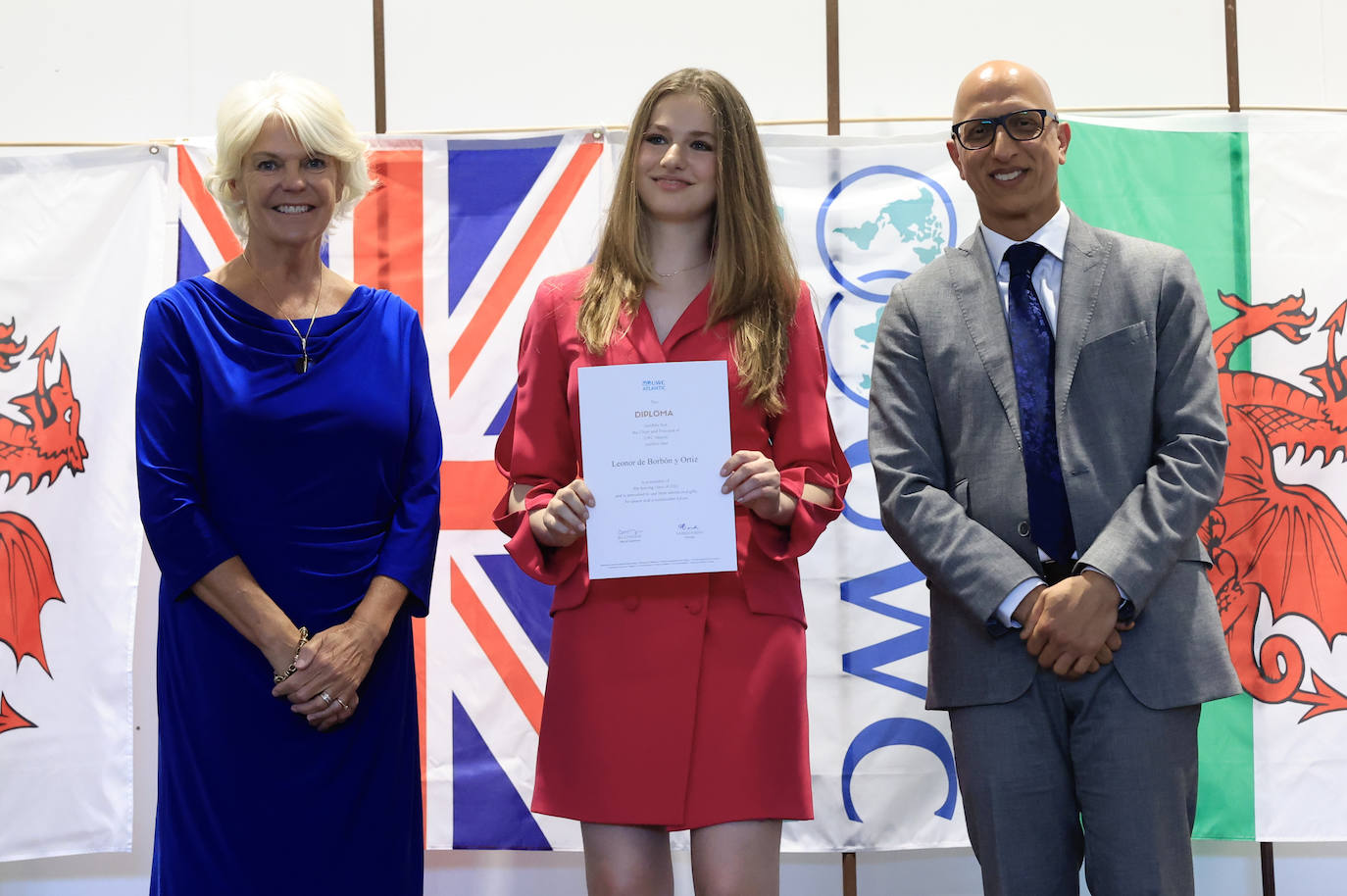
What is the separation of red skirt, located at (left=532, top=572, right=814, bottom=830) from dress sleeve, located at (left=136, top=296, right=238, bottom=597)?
0.65 m

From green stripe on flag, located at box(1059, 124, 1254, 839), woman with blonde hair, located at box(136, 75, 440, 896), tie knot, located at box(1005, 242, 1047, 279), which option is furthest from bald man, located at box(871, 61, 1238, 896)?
green stripe on flag, located at box(1059, 124, 1254, 839)

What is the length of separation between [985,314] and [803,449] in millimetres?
443

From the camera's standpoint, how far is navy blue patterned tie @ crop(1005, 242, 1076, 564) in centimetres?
208

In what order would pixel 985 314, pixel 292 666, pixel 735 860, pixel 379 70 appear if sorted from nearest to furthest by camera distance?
pixel 735 860 → pixel 292 666 → pixel 985 314 → pixel 379 70

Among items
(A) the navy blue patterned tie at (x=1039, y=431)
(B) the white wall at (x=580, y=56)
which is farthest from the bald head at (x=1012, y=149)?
(B) the white wall at (x=580, y=56)

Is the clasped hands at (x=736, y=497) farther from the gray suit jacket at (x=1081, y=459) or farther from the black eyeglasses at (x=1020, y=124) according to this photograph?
the black eyeglasses at (x=1020, y=124)

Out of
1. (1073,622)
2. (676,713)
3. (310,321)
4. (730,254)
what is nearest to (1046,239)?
(730,254)

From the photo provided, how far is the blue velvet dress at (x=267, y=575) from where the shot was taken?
6.73ft

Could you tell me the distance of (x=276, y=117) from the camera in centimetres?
222

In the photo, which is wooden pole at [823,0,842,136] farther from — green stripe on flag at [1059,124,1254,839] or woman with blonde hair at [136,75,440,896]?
woman with blonde hair at [136,75,440,896]

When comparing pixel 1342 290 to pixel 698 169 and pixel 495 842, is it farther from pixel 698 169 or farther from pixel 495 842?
pixel 495 842

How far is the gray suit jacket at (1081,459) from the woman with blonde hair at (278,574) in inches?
36.4

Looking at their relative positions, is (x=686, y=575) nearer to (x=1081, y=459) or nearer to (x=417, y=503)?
(x=417, y=503)

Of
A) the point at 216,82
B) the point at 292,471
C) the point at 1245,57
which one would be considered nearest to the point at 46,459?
the point at 216,82
